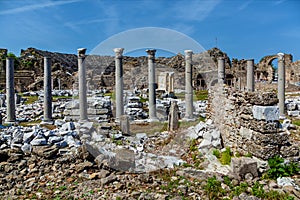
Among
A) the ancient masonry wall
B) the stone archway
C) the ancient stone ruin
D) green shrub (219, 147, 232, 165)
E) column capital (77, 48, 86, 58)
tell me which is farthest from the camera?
the stone archway

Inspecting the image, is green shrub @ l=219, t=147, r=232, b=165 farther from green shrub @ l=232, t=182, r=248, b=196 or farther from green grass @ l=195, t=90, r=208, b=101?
green grass @ l=195, t=90, r=208, b=101

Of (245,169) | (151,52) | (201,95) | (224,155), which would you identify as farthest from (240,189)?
(201,95)

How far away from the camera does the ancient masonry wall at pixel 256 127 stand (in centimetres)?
657

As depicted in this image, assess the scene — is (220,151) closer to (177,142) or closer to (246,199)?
(177,142)

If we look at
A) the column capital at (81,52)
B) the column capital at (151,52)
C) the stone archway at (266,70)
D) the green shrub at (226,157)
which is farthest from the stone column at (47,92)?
the stone archway at (266,70)

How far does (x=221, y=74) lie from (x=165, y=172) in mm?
8287

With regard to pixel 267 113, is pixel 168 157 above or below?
below

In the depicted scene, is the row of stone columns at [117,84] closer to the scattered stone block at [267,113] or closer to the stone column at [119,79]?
the stone column at [119,79]

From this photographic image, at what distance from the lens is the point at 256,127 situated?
678 cm

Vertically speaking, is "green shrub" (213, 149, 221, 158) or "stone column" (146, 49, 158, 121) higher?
"stone column" (146, 49, 158, 121)

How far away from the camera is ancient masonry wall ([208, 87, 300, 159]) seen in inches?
259

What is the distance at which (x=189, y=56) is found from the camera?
1416 centimetres

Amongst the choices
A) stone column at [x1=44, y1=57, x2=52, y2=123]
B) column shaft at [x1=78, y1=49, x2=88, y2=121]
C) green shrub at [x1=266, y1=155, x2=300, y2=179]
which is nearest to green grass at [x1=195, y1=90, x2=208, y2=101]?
column shaft at [x1=78, y1=49, x2=88, y2=121]

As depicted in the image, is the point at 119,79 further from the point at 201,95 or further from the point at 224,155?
the point at 201,95
